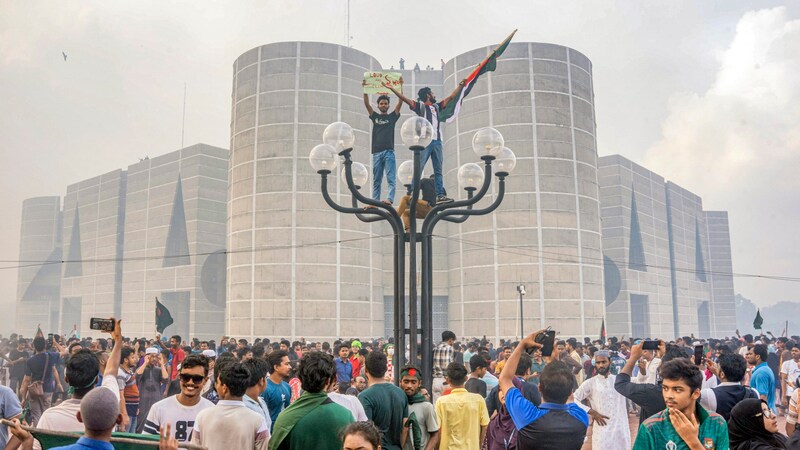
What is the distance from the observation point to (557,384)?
173 inches

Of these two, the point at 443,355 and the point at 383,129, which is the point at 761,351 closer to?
the point at 443,355

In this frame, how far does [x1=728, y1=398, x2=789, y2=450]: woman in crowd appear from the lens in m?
3.96

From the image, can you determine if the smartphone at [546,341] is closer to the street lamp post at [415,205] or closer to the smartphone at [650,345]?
the smartphone at [650,345]

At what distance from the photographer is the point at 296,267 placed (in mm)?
38688

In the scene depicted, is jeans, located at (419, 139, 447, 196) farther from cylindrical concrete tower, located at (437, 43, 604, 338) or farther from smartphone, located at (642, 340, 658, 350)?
cylindrical concrete tower, located at (437, 43, 604, 338)

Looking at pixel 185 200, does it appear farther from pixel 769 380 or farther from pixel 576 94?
pixel 769 380

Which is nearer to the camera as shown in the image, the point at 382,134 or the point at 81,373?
the point at 81,373

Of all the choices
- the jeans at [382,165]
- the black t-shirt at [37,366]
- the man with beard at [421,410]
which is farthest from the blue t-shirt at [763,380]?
the black t-shirt at [37,366]

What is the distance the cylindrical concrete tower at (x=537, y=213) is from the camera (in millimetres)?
38344

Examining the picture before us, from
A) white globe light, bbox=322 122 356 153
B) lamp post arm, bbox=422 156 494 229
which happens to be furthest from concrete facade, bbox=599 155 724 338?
white globe light, bbox=322 122 356 153

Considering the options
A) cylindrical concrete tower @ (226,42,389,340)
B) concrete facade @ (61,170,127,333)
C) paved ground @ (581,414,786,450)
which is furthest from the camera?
concrete facade @ (61,170,127,333)

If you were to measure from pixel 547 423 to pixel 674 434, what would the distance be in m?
0.97

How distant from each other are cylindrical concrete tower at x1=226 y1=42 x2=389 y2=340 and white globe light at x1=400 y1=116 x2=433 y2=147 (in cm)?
2996

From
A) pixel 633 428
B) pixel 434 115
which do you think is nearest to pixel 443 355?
pixel 434 115
